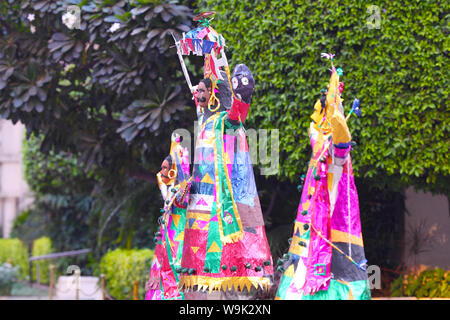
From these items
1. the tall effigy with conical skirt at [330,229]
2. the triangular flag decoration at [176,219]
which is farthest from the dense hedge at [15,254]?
the tall effigy with conical skirt at [330,229]

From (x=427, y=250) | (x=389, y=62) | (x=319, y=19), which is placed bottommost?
(x=427, y=250)

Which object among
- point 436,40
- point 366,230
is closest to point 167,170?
point 436,40

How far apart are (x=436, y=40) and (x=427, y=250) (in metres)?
3.83

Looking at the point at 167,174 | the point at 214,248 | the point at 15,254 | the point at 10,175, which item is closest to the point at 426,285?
the point at 167,174

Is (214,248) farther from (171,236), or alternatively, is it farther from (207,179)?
(171,236)

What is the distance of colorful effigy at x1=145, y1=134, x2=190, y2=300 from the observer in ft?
22.8

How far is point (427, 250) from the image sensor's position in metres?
9.98

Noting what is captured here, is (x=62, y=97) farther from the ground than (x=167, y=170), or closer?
farther from the ground

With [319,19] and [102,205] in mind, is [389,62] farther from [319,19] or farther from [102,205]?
[102,205]

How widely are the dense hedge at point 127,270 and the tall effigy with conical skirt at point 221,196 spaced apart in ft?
16.5

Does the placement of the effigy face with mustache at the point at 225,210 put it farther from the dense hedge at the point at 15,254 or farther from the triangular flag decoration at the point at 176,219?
the dense hedge at the point at 15,254

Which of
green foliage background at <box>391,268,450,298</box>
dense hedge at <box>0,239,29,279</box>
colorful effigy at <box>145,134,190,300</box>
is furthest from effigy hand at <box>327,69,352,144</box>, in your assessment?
dense hedge at <box>0,239,29,279</box>
